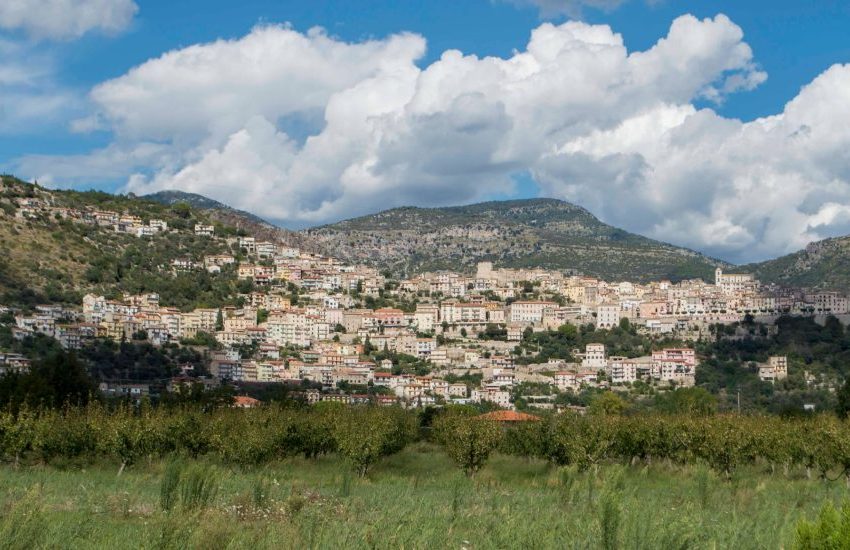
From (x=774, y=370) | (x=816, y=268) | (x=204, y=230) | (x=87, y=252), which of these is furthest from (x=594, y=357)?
(x=816, y=268)

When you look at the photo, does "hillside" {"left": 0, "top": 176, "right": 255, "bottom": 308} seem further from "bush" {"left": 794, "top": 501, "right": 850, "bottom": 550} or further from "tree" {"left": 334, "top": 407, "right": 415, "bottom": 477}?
"bush" {"left": 794, "top": 501, "right": 850, "bottom": 550}

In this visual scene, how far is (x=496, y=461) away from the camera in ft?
109

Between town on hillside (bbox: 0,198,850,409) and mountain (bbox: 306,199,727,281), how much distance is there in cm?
1670

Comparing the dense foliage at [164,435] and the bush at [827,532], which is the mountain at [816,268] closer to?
the dense foliage at [164,435]

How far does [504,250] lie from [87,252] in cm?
10699

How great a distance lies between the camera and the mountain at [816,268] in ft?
433

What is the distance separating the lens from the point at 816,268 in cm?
14038

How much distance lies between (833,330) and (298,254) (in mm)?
83282

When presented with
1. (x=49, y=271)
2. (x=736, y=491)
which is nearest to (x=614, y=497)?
(x=736, y=491)

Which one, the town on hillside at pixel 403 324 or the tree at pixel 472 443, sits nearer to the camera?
the tree at pixel 472 443

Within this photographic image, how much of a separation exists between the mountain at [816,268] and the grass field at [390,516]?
12288 cm

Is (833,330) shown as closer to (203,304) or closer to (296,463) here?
(203,304)

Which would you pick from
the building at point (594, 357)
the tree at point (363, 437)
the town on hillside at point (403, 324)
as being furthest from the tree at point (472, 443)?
the building at point (594, 357)

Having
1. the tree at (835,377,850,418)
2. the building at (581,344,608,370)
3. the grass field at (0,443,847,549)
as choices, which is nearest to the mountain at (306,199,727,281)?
the building at (581,344,608,370)
